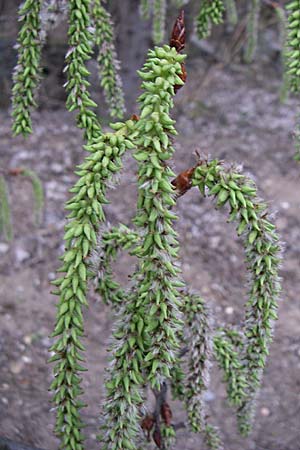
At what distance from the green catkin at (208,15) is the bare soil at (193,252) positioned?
303mm

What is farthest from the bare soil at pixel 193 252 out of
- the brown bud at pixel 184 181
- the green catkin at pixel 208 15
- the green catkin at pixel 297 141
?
the brown bud at pixel 184 181

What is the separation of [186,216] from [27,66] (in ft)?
5.70

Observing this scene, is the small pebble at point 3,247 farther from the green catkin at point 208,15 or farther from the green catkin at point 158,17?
the green catkin at point 208,15

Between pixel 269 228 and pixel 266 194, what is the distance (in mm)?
2010

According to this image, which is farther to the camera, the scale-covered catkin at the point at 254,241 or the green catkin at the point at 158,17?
the green catkin at the point at 158,17

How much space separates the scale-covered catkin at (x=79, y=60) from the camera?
3.69ft

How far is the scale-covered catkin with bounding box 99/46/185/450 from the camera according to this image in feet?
2.91

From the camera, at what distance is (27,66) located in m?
1.20

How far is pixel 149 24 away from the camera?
3.24 metres

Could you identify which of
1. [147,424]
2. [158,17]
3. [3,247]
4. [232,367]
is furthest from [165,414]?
[3,247]

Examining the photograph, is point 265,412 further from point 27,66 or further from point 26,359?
point 27,66

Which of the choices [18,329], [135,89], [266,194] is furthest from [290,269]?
[135,89]

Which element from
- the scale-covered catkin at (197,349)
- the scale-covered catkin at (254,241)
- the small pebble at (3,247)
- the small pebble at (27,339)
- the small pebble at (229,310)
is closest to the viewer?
the scale-covered catkin at (254,241)

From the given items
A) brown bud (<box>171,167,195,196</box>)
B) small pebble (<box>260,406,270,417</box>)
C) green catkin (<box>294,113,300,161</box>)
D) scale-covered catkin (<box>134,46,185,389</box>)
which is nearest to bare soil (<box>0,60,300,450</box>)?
small pebble (<box>260,406,270,417</box>)
